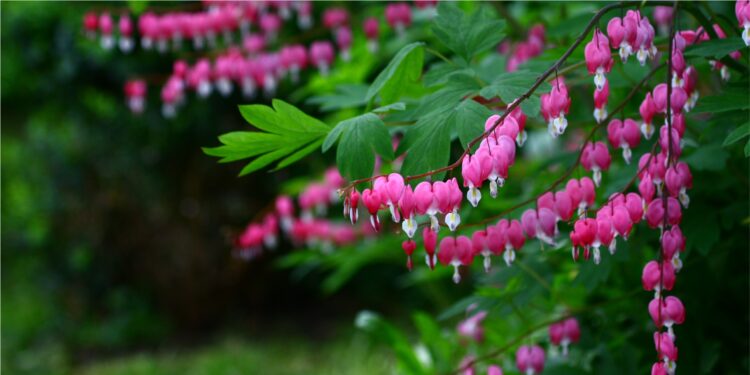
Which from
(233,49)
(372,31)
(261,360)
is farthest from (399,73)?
(261,360)

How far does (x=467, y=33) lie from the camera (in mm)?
1417

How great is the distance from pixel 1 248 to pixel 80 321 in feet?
3.29

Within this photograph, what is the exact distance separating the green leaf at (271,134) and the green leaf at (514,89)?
27 cm

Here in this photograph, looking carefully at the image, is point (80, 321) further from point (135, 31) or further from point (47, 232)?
point (135, 31)

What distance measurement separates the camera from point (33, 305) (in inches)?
270

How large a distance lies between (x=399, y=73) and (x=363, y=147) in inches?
9.7

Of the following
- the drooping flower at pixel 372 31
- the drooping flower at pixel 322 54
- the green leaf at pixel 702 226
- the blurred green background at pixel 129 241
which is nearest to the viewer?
the green leaf at pixel 702 226

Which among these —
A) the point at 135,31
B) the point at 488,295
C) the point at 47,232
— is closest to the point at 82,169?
the point at 47,232

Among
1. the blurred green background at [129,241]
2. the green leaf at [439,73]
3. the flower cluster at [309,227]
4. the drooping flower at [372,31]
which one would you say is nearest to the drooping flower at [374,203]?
the green leaf at [439,73]

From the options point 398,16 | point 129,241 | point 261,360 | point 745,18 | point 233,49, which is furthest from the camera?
point 129,241

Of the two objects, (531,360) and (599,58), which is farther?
(531,360)

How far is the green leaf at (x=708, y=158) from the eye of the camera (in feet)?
4.66

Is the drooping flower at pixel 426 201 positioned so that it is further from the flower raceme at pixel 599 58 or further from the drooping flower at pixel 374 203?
the flower raceme at pixel 599 58

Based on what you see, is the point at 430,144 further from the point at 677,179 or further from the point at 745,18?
the point at 745,18
